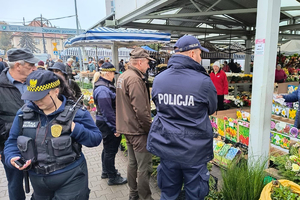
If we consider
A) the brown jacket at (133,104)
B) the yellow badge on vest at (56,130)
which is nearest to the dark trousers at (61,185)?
the yellow badge on vest at (56,130)

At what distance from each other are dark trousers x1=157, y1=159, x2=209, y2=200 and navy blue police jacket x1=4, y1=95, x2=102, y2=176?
731mm

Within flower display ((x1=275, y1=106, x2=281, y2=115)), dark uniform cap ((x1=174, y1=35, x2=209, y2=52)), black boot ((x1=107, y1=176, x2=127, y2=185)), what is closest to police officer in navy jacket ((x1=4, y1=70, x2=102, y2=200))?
dark uniform cap ((x1=174, y1=35, x2=209, y2=52))

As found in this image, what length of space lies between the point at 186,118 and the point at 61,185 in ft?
4.05

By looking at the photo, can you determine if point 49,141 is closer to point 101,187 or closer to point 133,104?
point 133,104

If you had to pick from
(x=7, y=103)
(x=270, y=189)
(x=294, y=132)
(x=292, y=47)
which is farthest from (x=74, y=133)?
(x=292, y=47)

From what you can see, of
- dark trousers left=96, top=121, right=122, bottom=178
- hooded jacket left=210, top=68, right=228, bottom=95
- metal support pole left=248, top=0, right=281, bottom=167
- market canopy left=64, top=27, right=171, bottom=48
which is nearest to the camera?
metal support pole left=248, top=0, right=281, bottom=167

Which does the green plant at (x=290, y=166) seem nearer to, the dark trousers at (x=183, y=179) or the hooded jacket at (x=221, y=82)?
the dark trousers at (x=183, y=179)

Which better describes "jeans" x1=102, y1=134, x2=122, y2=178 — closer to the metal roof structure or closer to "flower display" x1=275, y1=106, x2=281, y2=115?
the metal roof structure

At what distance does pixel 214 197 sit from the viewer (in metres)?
2.61

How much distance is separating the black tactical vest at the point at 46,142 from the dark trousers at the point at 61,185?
3.4 inches

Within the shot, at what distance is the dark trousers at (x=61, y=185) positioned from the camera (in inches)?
73.0

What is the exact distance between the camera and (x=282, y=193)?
1979 millimetres

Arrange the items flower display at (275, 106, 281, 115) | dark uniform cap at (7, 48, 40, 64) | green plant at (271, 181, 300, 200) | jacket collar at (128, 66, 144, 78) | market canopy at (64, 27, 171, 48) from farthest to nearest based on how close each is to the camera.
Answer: market canopy at (64, 27, 171, 48), flower display at (275, 106, 281, 115), jacket collar at (128, 66, 144, 78), dark uniform cap at (7, 48, 40, 64), green plant at (271, 181, 300, 200)

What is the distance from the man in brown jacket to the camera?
2.63m
